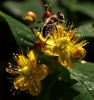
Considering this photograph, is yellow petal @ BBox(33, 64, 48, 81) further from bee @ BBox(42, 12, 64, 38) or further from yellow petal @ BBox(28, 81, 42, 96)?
bee @ BBox(42, 12, 64, 38)

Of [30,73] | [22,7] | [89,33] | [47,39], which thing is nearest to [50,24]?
[47,39]

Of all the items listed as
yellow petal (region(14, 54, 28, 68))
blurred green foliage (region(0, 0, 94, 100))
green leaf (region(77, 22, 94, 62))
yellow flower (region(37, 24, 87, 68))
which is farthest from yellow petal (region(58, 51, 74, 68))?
green leaf (region(77, 22, 94, 62))

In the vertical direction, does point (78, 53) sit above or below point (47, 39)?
below

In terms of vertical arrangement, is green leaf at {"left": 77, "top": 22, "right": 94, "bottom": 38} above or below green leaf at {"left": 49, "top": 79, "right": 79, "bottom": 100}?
above

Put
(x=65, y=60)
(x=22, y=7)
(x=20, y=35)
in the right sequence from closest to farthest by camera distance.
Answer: (x=65, y=60) → (x=20, y=35) → (x=22, y=7)

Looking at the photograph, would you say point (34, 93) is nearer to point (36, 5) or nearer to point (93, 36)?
point (93, 36)

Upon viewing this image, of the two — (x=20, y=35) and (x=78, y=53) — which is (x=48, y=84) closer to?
(x=78, y=53)

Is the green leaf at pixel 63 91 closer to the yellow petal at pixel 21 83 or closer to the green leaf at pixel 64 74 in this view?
the green leaf at pixel 64 74
